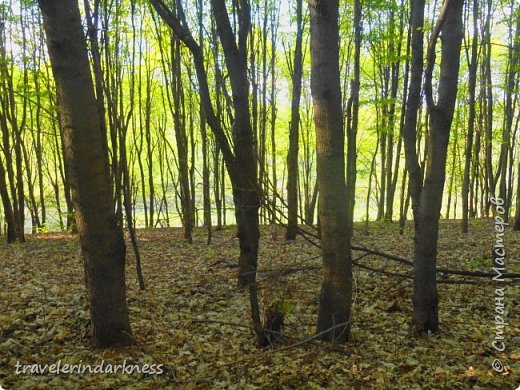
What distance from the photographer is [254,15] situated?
13523 mm

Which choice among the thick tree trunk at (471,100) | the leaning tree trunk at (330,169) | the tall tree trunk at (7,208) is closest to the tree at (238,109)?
the leaning tree trunk at (330,169)

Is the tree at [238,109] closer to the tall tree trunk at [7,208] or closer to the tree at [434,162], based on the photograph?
the tree at [434,162]

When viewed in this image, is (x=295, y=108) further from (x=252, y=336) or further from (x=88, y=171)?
(x=88, y=171)

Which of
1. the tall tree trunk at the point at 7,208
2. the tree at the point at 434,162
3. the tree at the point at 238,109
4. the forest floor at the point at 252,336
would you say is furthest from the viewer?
the tall tree trunk at the point at 7,208

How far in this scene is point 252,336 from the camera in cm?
434

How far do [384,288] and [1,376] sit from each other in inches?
191

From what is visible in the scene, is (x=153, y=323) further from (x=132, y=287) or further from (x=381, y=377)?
(x=381, y=377)

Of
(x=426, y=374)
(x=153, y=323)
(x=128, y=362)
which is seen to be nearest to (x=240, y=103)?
(x=153, y=323)

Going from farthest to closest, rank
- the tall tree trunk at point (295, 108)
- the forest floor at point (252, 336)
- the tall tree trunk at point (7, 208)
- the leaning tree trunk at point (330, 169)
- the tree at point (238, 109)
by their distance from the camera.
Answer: the tall tree trunk at point (7, 208) < the tall tree trunk at point (295, 108) < the tree at point (238, 109) < the leaning tree trunk at point (330, 169) < the forest floor at point (252, 336)

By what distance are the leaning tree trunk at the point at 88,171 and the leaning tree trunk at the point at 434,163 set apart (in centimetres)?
306

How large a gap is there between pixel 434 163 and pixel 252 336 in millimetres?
2671

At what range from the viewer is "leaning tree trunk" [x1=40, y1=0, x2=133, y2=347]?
3.29 metres

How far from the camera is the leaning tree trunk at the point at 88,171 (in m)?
3.29

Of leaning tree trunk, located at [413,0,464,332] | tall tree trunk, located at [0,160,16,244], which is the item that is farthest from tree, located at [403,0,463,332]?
tall tree trunk, located at [0,160,16,244]
